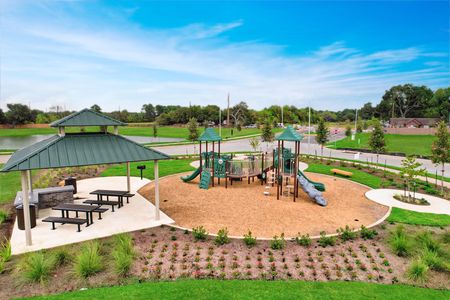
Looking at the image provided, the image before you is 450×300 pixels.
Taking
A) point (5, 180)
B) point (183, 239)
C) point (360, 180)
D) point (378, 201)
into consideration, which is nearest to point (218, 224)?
point (183, 239)

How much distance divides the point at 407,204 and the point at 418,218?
2115mm

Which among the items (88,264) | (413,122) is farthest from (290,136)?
(413,122)

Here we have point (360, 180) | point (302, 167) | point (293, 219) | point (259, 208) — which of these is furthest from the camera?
point (302, 167)

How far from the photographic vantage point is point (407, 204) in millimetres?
13680

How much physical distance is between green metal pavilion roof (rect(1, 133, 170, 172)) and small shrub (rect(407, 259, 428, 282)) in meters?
8.90

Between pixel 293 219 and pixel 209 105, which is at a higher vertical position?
pixel 209 105

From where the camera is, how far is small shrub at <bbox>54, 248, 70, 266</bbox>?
7720 millimetres

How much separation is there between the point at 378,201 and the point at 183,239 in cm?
1045

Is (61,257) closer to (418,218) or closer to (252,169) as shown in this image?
(252,169)

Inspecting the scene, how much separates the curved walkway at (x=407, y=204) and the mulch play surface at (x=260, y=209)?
631mm

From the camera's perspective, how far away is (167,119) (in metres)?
103

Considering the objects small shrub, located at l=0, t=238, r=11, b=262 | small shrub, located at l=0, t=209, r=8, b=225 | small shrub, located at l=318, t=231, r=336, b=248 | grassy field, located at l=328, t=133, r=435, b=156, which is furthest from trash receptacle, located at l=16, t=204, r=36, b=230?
grassy field, located at l=328, t=133, r=435, b=156

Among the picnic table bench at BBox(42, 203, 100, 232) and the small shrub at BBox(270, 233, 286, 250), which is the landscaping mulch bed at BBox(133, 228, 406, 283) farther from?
the picnic table bench at BBox(42, 203, 100, 232)

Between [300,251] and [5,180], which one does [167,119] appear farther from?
[300,251]
